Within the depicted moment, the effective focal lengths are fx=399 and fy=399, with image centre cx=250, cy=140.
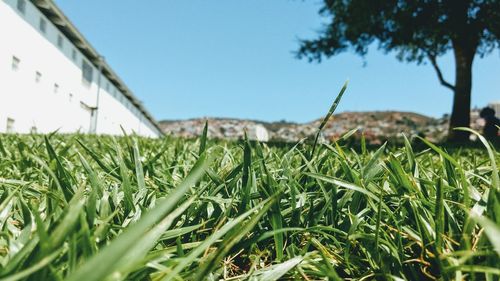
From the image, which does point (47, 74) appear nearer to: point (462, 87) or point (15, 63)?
point (15, 63)

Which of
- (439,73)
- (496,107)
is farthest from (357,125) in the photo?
(439,73)

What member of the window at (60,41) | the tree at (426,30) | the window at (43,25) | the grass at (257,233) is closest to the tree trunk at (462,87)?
the tree at (426,30)

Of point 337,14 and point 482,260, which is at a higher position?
point 337,14

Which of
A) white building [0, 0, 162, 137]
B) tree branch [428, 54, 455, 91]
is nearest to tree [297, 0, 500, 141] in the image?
tree branch [428, 54, 455, 91]

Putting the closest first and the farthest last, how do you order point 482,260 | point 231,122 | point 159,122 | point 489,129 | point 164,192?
point 482,260, point 164,192, point 489,129, point 231,122, point 159,122

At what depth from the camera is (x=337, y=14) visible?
2156 centimetres

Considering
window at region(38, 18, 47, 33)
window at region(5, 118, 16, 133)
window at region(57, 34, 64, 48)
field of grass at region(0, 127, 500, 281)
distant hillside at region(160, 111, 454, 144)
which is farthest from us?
distant hillside at region(160, 111, 454, 144)

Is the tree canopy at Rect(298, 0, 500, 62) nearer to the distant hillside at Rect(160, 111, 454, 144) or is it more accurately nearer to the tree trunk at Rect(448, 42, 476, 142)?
the tree trunk at Rect(448, 42, 476, 142)

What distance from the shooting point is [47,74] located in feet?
91.6

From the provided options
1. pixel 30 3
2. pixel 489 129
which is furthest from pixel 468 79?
pixel 30 3

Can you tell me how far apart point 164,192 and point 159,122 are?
7482 centimetres

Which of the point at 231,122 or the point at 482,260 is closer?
the point at 482,260

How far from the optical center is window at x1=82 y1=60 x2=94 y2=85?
35750 millimetres

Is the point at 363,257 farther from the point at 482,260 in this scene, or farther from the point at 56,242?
the point at 56,242
